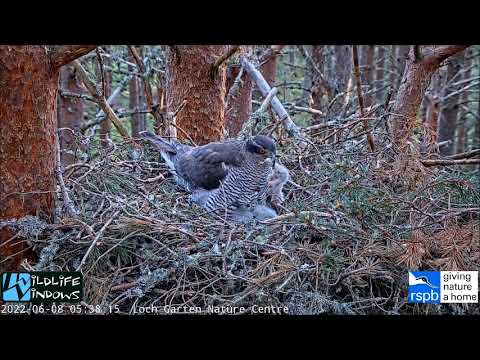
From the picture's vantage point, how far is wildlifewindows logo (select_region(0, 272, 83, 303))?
134 centimetres

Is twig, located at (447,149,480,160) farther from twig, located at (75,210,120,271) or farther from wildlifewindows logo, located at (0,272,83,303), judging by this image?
wildlifewindows logo, located at (0,272,83,303)

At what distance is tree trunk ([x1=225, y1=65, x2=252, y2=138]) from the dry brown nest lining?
3.79 ft

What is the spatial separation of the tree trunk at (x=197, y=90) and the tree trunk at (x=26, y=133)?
74 cm

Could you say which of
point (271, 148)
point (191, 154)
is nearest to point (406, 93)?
point (271, 148)

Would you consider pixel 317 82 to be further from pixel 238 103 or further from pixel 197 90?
pixel 197 90

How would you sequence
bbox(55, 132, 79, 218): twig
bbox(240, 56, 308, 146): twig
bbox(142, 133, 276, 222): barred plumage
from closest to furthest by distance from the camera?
1. bbox(55, 132, 79, 218): twig
2. bbox(142, 133, 276, 222): barred plumage
3. bbox(240, 56, 308, 146): twig

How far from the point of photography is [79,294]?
4.40 feet

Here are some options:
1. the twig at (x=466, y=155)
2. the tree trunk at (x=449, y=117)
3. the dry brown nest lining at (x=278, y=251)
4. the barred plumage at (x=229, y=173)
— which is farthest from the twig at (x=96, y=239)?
the tree trunk at (x=449, y=117)

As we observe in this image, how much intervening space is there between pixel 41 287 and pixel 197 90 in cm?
105

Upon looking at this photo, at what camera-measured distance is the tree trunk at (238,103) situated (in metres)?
2.62

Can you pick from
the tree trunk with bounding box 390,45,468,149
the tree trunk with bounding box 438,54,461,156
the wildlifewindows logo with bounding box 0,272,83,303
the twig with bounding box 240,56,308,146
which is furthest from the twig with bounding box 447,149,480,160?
the tree trunk with bounding box 438,54,461,156

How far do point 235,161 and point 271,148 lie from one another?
151mm

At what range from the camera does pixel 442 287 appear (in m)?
1.35
